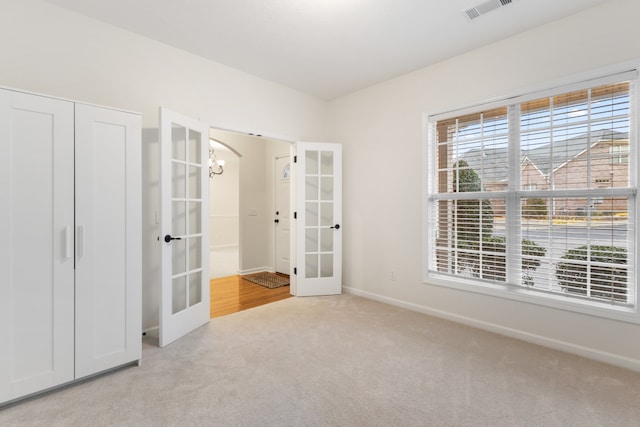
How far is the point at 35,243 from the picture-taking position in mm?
1946

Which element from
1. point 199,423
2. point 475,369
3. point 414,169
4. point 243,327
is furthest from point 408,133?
point 199,423

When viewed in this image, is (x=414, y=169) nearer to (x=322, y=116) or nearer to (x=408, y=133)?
(x=408, y=133)

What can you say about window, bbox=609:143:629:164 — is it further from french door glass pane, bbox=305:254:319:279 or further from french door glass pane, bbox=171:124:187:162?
french door glass pane, bbox=171:124:187:162

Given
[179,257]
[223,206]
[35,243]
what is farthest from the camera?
[223,206]

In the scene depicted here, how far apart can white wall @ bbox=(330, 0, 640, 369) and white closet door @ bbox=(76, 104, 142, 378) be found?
275cm

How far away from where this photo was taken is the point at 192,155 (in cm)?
312

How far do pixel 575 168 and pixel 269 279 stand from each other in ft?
14.2

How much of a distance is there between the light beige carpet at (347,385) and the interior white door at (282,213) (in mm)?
2643

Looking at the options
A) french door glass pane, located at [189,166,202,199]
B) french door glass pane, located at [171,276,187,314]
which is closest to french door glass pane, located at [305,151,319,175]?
french door glass pane, located at [189,166,202,199]

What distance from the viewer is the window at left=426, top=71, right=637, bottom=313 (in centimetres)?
245

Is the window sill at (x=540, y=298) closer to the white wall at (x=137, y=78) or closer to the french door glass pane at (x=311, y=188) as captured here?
the french door glass pane at (x=311, y=188)

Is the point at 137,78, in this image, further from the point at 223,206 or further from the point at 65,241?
the point at 223,206

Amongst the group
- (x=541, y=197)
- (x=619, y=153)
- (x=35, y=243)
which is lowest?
(x=35, y=243)

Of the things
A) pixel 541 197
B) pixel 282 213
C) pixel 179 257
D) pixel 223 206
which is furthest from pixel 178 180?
pixel 223 206
